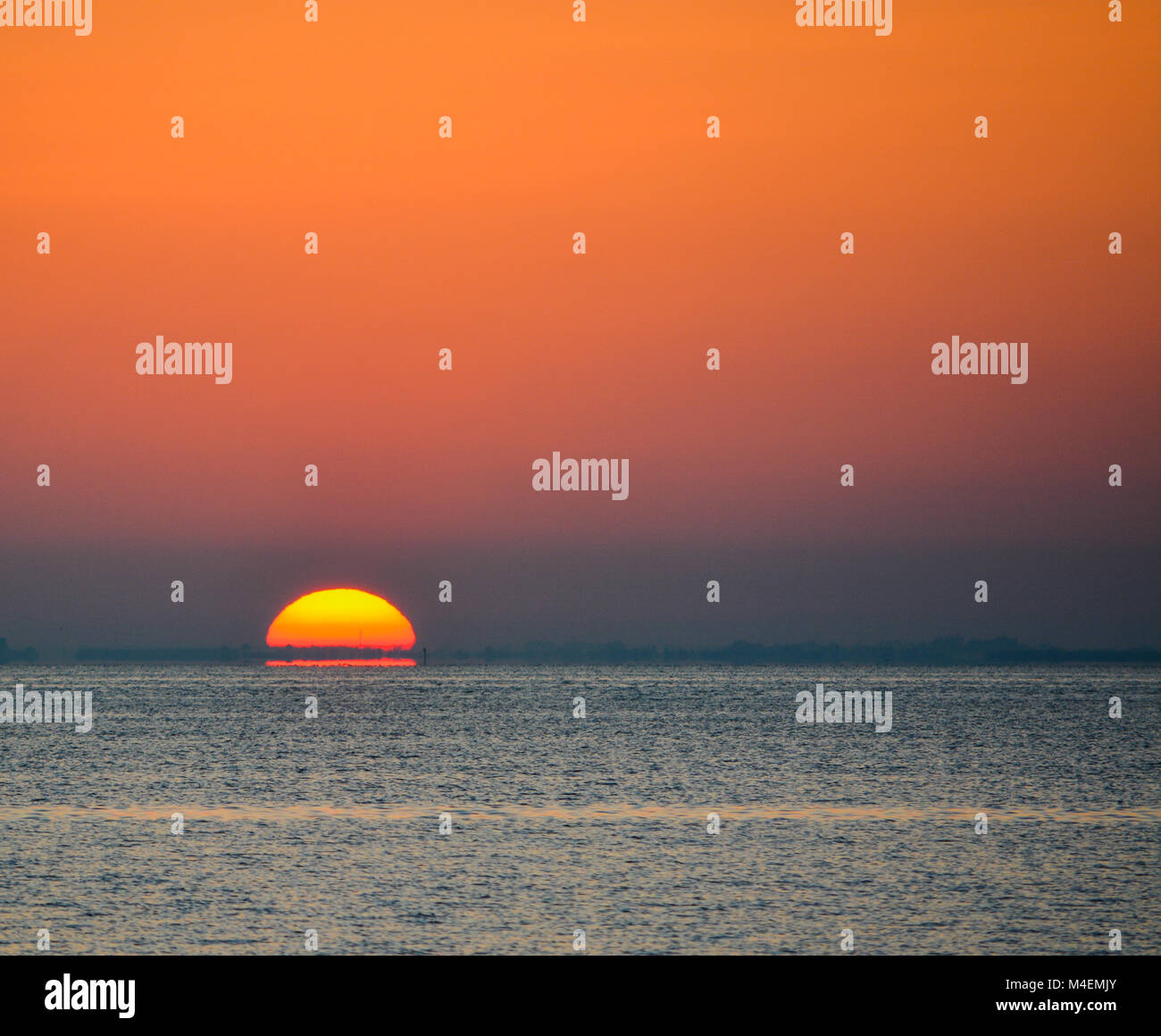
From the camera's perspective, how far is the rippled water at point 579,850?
4031cm

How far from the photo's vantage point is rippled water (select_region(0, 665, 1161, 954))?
4031 centimetres

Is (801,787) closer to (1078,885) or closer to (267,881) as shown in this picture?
(1078,885)

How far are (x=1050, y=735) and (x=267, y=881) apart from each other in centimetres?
11492

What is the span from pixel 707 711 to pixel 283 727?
63905mm

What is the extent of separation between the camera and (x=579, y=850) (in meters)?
56.3
